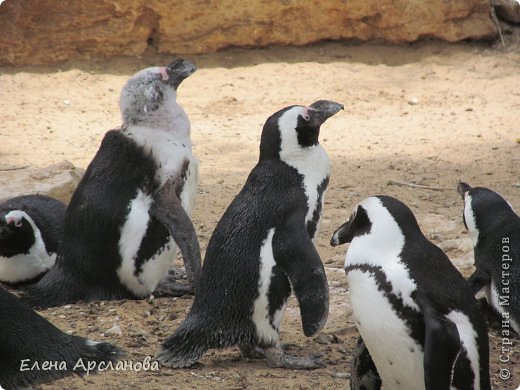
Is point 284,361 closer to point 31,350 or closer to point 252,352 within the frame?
point 252,352

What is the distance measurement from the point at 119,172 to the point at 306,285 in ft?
4.24

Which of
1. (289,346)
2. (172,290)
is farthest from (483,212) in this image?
(172,290)

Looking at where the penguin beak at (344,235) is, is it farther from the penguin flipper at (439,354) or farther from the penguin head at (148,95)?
the penguin head at (148,95)

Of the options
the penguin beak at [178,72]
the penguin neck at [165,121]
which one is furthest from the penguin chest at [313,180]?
the penguin beak at [178,72]

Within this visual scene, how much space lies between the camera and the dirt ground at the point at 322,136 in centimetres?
390

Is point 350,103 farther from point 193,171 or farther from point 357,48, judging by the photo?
point 193,171

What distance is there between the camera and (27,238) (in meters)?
4.72

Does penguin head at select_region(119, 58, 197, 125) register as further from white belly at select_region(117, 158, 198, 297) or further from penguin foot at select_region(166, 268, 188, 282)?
penguin foot at select_region(166, 268, 188, 282)

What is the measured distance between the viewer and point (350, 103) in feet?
25.7

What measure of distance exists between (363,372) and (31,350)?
117cm

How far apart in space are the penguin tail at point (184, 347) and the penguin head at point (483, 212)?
1454 millimetres

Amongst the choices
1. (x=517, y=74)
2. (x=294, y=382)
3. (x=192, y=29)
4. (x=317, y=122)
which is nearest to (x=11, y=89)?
(x=192, y=29)

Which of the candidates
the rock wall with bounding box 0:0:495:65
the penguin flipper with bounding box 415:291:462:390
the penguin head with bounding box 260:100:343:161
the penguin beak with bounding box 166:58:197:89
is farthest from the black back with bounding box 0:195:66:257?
the rock wall with bounding box 0:0:495:65

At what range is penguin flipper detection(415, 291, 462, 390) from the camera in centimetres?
298
